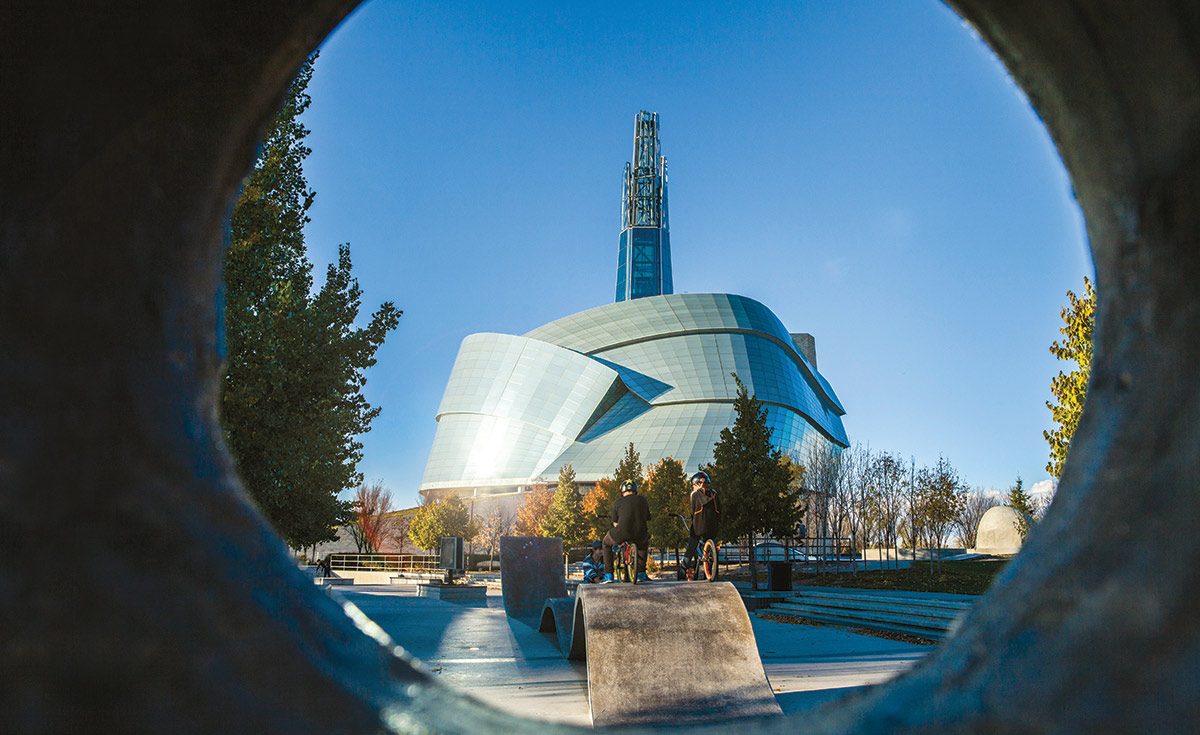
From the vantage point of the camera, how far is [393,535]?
236 feet

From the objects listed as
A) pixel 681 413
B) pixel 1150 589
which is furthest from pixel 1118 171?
pixel 681 413


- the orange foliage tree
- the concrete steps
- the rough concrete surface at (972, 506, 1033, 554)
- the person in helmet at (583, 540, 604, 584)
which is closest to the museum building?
the orange foliage tree

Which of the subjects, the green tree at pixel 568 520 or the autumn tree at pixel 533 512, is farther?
the autumn tree at pixel 533 512

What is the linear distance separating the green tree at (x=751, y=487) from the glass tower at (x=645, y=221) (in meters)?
91.9

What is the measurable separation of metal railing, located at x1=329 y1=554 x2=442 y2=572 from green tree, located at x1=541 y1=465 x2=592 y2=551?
830 centimetres

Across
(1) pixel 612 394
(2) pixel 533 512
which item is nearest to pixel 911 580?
(2) pixel 533 512

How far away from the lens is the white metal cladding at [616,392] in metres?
64.6

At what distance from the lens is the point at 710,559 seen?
10.1 metres

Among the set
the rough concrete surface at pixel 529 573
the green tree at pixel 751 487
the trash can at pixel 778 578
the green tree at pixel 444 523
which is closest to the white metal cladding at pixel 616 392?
the green tree at pixel 444 523

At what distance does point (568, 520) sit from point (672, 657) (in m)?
38.7

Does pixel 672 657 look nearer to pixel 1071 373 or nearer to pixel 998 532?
pixel 1071 373

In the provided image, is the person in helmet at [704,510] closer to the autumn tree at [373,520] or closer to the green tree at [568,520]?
the green tree at [568,520]

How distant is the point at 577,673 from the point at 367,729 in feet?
24.8

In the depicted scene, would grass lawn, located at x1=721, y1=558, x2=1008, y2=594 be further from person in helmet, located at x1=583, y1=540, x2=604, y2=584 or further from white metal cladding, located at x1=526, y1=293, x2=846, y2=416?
white metal cladding, located at x1=526, y1=293, x2=846, y2=416
